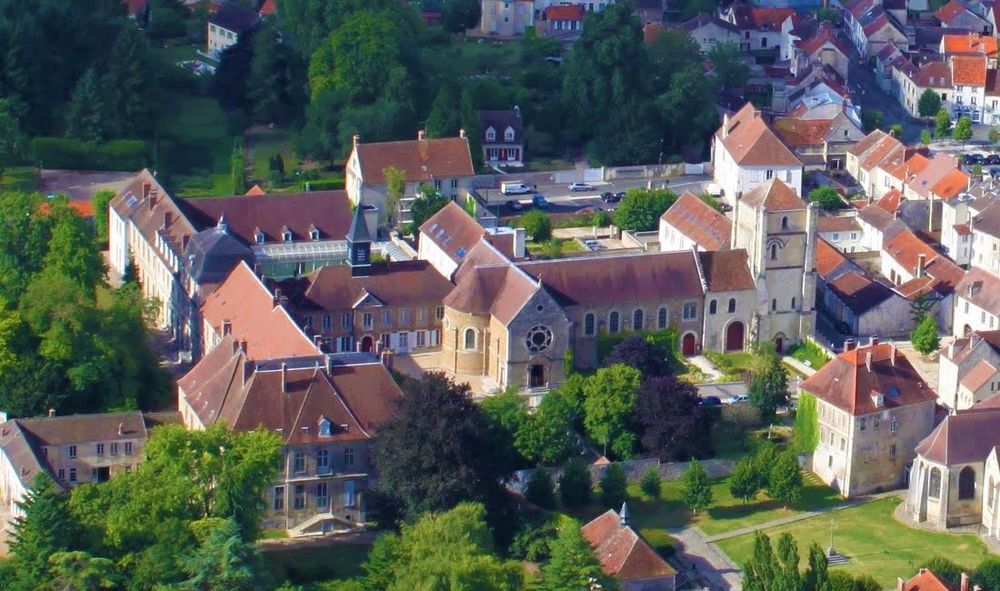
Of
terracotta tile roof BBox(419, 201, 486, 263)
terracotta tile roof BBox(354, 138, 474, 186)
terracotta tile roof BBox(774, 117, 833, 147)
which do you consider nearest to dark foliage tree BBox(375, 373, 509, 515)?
terracotta tile roof BBox(419, 201, 486, 263)

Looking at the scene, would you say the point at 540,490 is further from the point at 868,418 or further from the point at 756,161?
the point at 756,161

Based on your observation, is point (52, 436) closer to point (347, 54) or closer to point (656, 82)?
point (347, 54)

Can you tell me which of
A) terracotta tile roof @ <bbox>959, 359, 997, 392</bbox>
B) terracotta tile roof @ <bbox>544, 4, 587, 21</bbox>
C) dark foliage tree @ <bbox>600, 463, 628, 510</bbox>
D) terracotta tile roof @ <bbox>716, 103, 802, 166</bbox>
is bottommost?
dark foliage tree @ <bbox>600, 463, 628, 510</bbox>

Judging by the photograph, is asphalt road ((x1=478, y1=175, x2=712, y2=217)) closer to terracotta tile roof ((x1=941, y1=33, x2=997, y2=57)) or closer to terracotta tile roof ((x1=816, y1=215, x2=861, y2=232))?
terracotta tile roof ((x1=816, y1=215, x2=861, y2=232))

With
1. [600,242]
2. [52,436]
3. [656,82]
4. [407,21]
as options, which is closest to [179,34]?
[407,21]

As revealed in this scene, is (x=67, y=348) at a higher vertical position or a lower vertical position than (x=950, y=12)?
lower

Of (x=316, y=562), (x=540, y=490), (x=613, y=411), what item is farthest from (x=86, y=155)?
(x=316, y=562)
